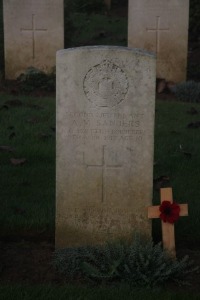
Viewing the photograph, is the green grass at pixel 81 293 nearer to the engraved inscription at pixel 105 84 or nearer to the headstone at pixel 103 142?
the headstone at pixel 103 142

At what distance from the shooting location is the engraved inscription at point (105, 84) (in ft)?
13.5

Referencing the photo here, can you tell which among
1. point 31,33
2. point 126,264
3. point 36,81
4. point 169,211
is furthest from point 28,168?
point 31,33

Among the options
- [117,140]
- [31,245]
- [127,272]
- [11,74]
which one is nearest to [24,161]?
[31,245]

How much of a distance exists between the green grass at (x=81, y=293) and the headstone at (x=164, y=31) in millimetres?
7658

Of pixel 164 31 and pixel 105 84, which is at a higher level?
pixel 164 31

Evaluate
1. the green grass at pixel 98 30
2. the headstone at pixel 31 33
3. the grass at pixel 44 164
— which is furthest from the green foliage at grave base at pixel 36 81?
the green grass at pixel 98 30

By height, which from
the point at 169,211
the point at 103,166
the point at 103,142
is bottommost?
the point at 169,211

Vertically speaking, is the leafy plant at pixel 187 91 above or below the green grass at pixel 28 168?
above

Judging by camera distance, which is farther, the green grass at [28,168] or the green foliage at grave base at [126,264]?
the green grass at [28,168]

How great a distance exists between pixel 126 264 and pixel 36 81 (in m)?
6.89

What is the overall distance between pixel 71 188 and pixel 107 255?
536mm

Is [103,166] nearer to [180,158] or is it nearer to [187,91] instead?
[180,158]

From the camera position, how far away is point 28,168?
5.85 metres

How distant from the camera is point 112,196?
168 inches
